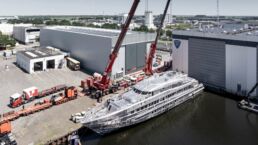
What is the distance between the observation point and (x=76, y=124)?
966 inches

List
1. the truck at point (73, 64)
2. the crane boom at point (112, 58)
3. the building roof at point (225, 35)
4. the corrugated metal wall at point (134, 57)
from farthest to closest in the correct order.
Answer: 1. the truck at point (73, 64)
2. the corrugated metal wall at point (134, 57)
3. the crane boom at point (112, 58)
4. the building roof at point (225, 35)

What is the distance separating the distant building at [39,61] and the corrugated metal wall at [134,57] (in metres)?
13.8

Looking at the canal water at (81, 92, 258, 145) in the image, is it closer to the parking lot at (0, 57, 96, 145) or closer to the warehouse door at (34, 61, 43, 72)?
the parking lot at (0, 57, 96, 145)

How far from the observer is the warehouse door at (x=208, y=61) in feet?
115

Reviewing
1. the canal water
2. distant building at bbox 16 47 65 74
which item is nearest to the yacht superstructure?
the canal water

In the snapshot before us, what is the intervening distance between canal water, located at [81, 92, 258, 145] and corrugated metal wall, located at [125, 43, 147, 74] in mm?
14961

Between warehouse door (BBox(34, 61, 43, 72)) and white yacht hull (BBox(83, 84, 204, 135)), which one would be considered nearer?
white yacht hull (BBox(83, 84, 204, 135))

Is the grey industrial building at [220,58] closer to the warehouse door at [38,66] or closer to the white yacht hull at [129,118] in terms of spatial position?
the white yacht hull at [129,118]

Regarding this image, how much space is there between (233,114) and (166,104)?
26.6 feet

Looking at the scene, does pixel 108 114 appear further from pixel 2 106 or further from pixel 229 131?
pixel 2 106

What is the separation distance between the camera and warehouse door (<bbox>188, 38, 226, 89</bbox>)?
3506cm

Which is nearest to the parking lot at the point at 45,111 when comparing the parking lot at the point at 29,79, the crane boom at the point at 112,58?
the parking lot at the point at 29,79

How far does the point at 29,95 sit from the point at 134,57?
790 inches

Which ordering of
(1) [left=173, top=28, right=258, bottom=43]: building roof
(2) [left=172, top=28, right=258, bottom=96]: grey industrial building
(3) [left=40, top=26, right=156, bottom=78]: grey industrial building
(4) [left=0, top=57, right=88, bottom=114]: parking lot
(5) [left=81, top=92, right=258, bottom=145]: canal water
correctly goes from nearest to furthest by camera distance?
(5) [left=81, top=92, right=258, bottom=145]: canal water < (1) [left=173, top=28, right=258, bottom=43]: building roof < (2) [left=172, top=28, right=258, bottom=96]: grey industrial building < (4) [left=0, top=57, right=88, bottom=114]: parking lot < (3) [left=40, top=26, right=156, bottom=78]: grey industrial building
